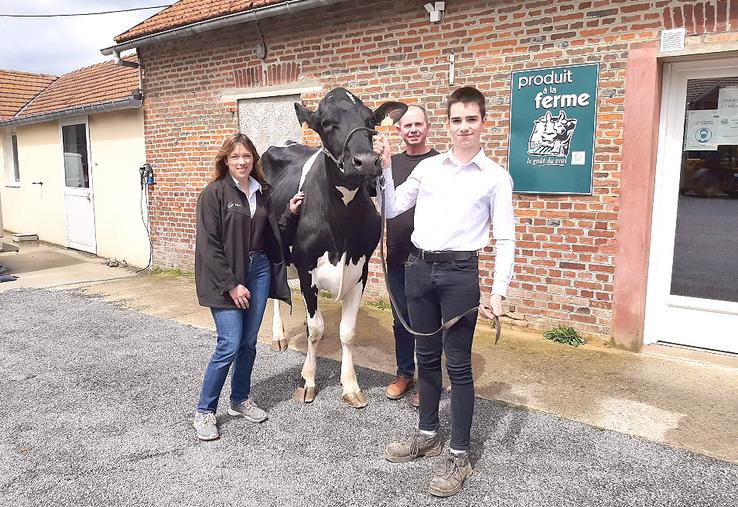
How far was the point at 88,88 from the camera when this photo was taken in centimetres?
1115

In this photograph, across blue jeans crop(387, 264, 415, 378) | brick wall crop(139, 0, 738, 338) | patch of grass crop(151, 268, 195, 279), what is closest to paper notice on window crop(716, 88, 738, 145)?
brick wall crop(139, 0, 738, 338)

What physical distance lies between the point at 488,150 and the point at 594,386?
2.44 m

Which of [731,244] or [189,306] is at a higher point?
[731,244]

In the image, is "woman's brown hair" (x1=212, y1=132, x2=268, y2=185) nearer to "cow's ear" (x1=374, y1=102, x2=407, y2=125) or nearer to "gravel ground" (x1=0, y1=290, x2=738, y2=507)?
"cow's ear" (x1=374, y1=102, x2=407, y2=125)

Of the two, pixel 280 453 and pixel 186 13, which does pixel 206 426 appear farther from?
pixel 186 13

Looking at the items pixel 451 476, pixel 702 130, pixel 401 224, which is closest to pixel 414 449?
pixel 451 476

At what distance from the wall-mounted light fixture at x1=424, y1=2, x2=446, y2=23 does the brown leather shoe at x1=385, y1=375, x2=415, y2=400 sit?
357 cm

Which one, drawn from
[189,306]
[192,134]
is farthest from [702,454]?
[192,134]

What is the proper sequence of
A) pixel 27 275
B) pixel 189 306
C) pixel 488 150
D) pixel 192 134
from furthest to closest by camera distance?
1. pixel 27 275
2. pixel 192 134
3. pixel 189 306
4. pixel 488 150

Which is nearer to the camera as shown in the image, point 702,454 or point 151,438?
point 702,454

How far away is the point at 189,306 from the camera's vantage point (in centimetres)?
655

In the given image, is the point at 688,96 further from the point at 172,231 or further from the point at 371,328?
the point at 172,231

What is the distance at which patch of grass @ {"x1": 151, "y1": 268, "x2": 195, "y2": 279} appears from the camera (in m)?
8.35

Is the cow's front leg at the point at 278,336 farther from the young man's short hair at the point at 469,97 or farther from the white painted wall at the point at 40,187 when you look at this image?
the white painted wall at the point at 40,187
